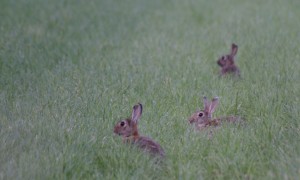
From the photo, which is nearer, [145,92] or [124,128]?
[124,128]

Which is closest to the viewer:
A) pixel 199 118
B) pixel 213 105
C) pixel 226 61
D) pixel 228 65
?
pixel 199 118

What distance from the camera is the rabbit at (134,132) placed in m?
5.20

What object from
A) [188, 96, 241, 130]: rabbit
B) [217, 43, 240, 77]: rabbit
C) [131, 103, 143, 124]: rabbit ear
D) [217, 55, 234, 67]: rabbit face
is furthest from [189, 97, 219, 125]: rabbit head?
→ [217, 55, 234, 67]: rabbit face

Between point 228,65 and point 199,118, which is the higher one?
point 228,65

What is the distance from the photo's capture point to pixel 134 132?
547cm

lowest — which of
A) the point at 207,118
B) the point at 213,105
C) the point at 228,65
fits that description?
the point at 207,118

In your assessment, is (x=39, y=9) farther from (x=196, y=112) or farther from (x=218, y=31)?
(x=196, y=112)

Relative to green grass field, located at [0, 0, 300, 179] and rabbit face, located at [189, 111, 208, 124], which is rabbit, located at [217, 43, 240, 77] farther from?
rabbit face, located at [189, 111, 208, 124]

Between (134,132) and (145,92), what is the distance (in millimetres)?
1687

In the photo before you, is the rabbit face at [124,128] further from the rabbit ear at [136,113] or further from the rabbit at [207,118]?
the rabbit at [207,118]

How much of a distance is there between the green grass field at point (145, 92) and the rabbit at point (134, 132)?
0.08 metres

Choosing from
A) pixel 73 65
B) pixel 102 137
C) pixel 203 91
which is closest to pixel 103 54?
pixel 73 65

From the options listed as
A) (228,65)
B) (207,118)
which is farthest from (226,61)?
(207,118)

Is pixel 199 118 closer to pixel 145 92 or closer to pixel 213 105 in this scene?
pixel 213 105
